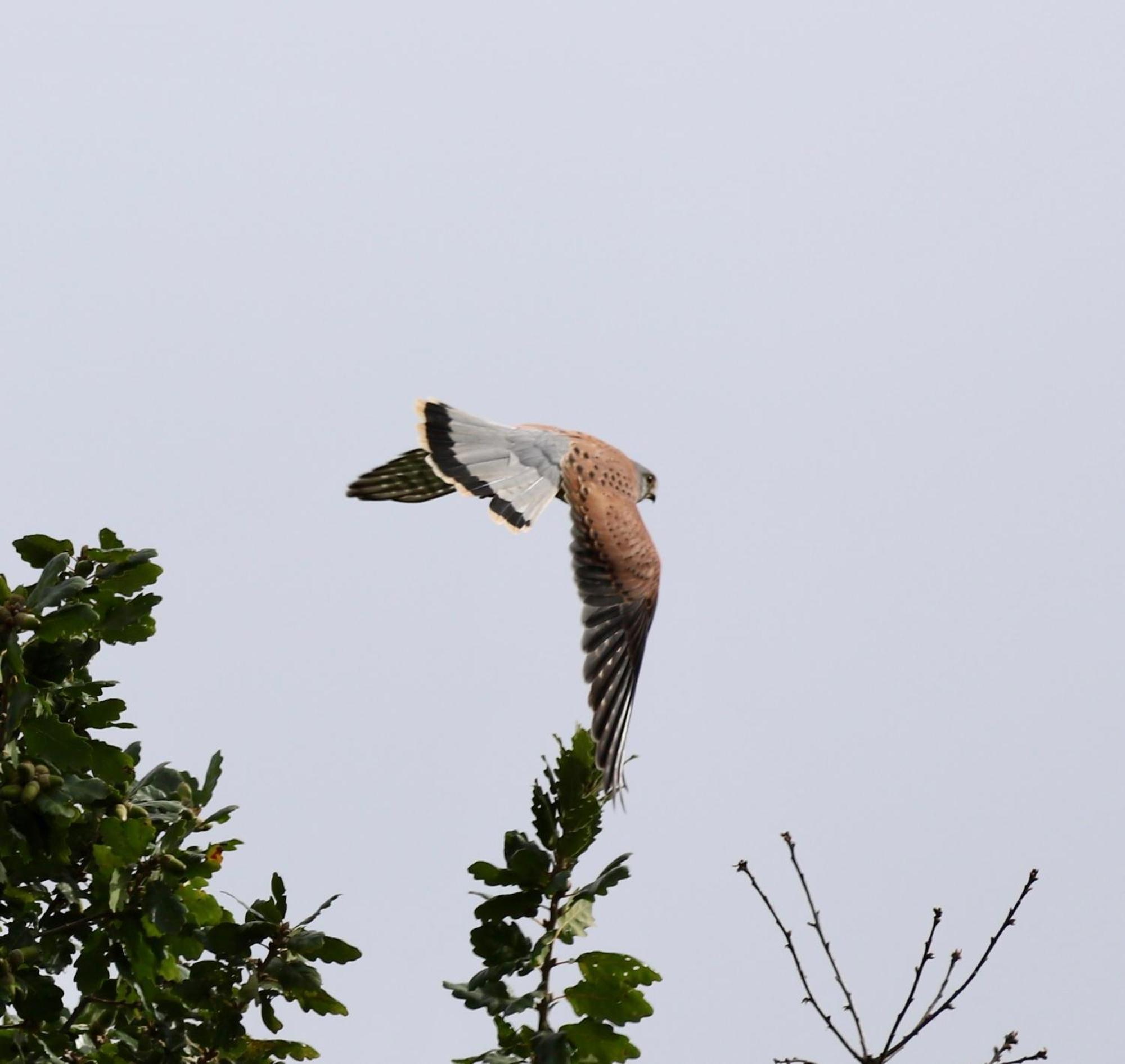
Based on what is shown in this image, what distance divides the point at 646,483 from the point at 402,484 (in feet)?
4.09

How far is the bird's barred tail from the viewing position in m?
6.15

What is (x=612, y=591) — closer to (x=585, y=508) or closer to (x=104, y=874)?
(x=585, y=508)

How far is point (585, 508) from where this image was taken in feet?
20.5

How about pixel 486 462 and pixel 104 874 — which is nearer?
pixel 104 874

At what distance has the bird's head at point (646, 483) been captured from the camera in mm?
7629

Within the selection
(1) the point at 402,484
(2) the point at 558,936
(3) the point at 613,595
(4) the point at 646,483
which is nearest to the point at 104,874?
(2) the point at 558,936

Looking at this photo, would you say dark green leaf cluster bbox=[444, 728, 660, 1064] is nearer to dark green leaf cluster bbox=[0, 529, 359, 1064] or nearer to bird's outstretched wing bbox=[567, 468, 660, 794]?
dark green leaf cluster bbox=[0, 529, 359, 1064]

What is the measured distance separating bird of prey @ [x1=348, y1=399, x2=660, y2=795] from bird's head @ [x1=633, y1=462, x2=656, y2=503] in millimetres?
927

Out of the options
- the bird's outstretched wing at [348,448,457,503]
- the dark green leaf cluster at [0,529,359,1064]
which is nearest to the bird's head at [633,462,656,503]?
the bird's outstretched wing at [348,448,457,503]

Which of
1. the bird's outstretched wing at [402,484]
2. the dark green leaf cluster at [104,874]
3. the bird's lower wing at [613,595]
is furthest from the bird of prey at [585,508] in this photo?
the dark green leaf cluster at [104,874]

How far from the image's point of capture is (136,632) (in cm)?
351

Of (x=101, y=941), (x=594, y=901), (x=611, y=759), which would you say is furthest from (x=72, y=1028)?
(x=611, y=759)

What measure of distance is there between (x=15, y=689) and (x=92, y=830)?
0.45 metres

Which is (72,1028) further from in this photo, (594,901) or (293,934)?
(594,901)
